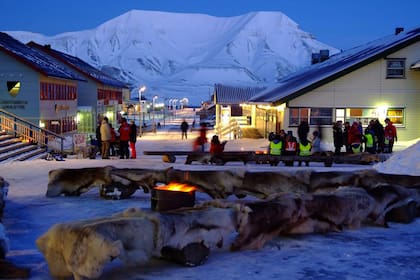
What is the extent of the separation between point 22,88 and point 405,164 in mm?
29299

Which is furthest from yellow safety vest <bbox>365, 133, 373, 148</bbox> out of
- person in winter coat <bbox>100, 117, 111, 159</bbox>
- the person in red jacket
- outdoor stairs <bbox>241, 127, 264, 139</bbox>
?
outdoor stairs <bbox>241, 127, 264, 139</bbox>

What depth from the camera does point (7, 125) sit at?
25.9 metres

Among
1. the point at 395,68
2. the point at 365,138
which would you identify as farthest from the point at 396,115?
the point at 365,138

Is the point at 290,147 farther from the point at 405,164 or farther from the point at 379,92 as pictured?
the point at 379,92

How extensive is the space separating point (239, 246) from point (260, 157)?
10526 millimetres

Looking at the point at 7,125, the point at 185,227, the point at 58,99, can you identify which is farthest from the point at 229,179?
the point at 58,99

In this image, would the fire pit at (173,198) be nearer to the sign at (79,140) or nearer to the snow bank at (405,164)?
the snow bank at (405,164)

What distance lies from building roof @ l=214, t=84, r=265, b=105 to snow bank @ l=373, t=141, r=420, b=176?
1204 inches

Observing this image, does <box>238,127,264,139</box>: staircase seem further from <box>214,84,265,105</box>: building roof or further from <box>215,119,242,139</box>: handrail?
<box>214,84,265,105</box>: building roof

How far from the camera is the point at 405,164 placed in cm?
1567

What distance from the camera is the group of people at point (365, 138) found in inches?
825

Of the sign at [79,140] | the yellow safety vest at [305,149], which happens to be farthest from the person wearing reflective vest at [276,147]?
the sign at [79,140]

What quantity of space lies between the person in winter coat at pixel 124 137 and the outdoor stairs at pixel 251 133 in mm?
19528

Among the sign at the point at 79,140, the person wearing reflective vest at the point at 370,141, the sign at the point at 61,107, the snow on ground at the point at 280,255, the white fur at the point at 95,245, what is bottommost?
the snow on ground at the point at 280,255
